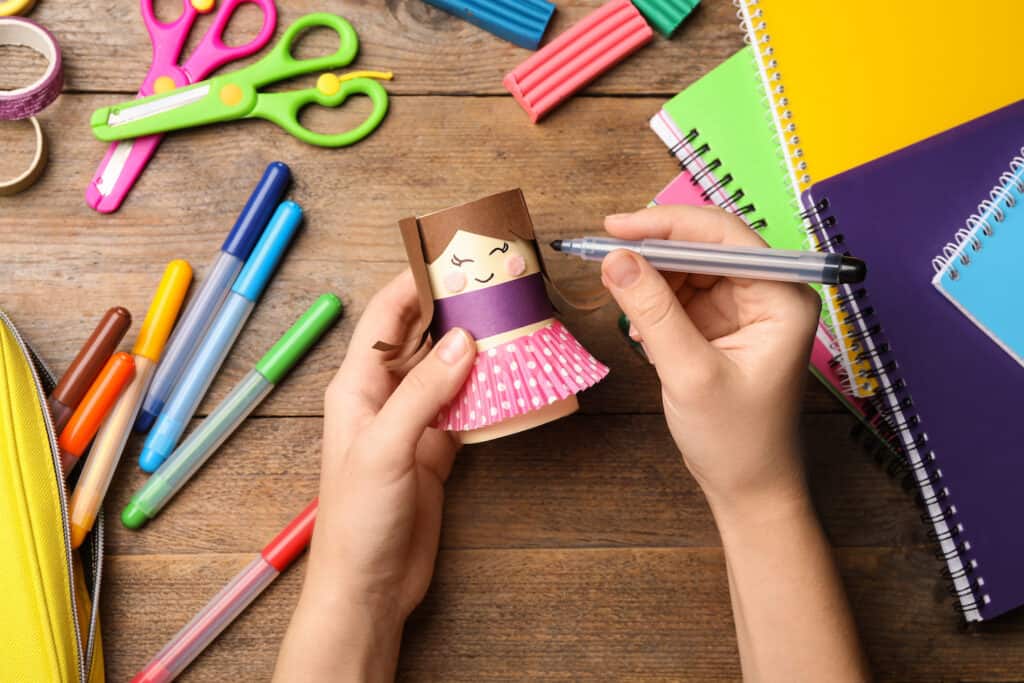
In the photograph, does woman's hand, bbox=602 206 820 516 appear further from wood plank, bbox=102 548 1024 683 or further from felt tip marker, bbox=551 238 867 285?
wood plank, bbox=102 548 1024 683

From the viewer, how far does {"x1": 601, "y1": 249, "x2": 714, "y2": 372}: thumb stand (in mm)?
643

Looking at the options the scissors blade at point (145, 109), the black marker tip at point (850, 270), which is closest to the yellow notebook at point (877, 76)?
the black marker tip at point (850, 270)

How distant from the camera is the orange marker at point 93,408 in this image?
2.66 feet

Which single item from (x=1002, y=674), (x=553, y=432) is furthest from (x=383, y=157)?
(x=1002, y=674)

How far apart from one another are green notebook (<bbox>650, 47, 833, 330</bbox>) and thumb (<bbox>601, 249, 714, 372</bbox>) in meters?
0.26

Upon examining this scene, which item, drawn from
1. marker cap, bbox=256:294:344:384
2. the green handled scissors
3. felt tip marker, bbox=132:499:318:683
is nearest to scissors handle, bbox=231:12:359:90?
the green handled scissors

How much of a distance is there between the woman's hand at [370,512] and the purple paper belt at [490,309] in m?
0.01

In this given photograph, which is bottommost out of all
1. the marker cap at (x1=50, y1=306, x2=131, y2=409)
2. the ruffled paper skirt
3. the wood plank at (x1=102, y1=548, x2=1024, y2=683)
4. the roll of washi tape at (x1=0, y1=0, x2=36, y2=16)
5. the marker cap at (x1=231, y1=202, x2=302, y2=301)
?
the wood plank at (x1=102, y1=548, x2=1024, y2=683)

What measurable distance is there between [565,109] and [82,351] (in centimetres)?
55

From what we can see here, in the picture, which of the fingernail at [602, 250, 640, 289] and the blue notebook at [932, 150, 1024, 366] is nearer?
the fingernail at [602, 250, 640, 289]

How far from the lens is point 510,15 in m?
Answer: 0.88

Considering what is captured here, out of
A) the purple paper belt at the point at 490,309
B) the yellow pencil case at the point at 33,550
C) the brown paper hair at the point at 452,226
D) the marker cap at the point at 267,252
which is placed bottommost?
the yellow pencil case at the point at 33,550

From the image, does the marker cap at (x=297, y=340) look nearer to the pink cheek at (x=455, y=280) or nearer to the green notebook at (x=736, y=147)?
the pink cheek at (x=455, y=280)

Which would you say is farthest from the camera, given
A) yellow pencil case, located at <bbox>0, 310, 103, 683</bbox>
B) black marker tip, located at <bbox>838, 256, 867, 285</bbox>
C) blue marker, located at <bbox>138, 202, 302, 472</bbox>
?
blue marker, located at <bbox>138, 202, 302, 472</bbox>
